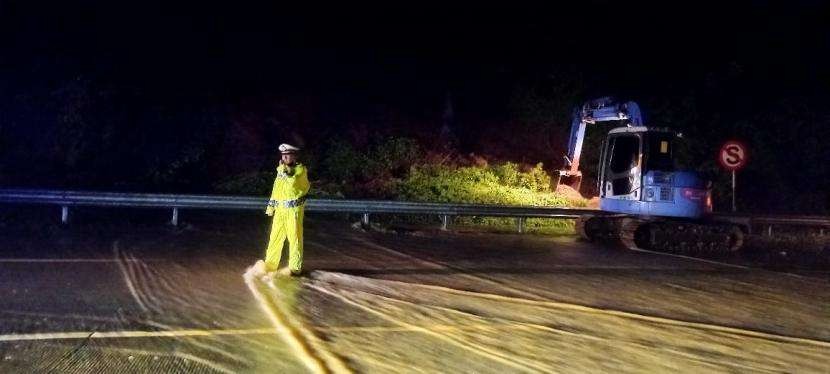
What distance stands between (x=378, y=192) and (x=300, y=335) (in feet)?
48.6

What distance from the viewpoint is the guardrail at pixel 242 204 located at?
50.1ft

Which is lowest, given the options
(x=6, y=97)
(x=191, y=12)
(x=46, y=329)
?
(x=46, y=329)

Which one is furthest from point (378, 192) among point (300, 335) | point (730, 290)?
point (300, 335)

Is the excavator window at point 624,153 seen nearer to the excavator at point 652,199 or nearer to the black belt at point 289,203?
the excavator at point 652,199

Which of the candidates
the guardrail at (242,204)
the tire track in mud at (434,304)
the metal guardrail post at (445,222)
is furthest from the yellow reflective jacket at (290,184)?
the metal guardrail post at (445,222)

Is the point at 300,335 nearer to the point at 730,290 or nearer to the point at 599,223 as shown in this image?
the point at 730,290

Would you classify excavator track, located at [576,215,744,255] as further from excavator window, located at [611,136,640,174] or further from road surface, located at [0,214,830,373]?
road surface, located at [0,214,830,373]

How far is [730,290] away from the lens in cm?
1048

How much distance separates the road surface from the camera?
242 inches

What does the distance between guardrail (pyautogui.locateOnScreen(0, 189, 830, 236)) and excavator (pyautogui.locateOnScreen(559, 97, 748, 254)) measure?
1.28 ft

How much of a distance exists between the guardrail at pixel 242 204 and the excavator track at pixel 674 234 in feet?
3.65

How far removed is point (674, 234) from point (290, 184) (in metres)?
9.98

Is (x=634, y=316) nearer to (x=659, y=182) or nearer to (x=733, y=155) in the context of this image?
(x=659, y=182)

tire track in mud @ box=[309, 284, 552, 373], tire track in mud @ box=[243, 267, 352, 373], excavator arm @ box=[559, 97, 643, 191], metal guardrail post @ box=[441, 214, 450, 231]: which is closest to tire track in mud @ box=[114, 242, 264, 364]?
tire track in mud @ box=[243, 267, 352, 373]
